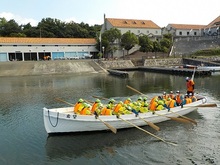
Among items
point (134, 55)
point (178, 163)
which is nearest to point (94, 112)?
point (178, 163)

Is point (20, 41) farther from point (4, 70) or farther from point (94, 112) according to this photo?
point (94, 112)

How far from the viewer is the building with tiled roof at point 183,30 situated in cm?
8631

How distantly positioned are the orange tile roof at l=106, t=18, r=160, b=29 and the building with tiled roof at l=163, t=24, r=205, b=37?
1004cm

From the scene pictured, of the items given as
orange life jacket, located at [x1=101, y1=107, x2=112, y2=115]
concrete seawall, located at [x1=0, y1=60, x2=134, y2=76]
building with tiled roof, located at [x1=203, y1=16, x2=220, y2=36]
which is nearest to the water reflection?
orange life jacket, located at [x1=101, y1=107, x2=112, y2=115]

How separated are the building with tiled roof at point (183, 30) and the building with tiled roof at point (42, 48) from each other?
105 ft

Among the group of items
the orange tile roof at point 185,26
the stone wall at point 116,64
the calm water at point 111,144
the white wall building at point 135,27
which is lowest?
the calm water at point 111,144

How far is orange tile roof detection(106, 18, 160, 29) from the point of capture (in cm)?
7331

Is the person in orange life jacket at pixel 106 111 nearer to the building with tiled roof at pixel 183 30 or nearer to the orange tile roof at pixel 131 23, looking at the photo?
the orange tile roof at pixel 131 23

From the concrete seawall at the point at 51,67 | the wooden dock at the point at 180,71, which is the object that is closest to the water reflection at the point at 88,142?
the wooden dock at the point at 180,71

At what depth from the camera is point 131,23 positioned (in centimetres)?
7606

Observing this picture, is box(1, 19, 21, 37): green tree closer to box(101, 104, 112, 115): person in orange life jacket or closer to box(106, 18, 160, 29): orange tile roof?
box(106, 18, 160, 29): orange tile roof

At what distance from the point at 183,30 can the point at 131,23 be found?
72.7 ft

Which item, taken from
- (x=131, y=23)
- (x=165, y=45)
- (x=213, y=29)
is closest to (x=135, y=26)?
(x=131, y=23)

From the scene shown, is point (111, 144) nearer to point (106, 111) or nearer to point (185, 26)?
point (106, 111)
